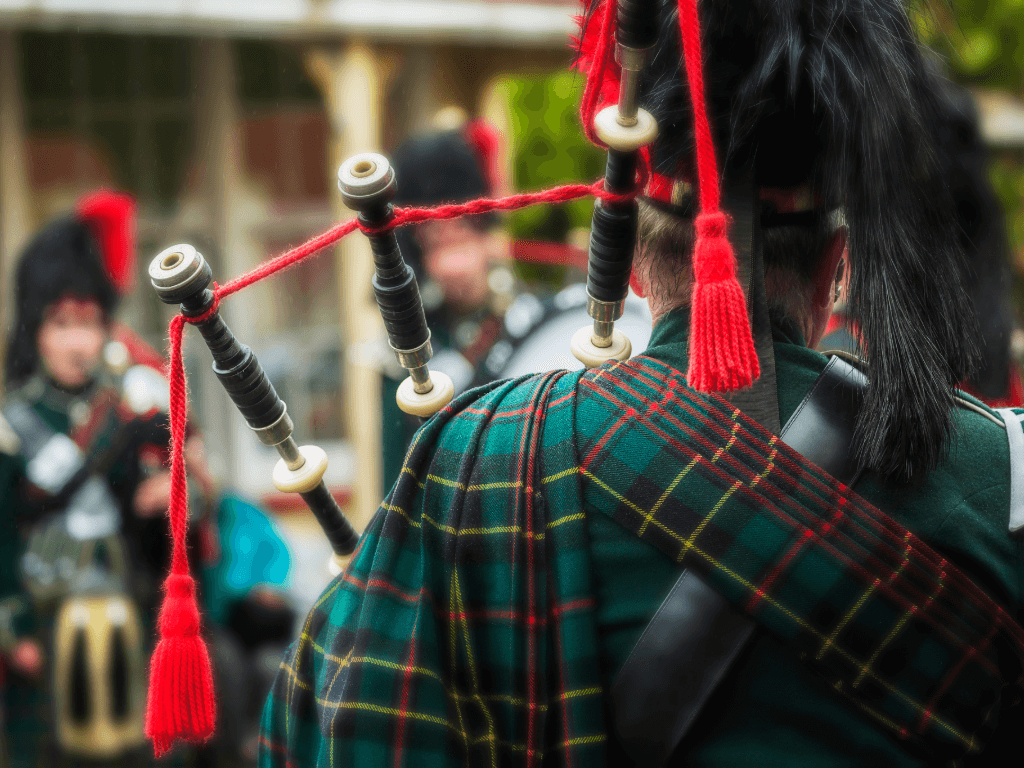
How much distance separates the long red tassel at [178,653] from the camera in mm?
1108

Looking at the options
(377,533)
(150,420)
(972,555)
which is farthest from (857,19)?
(150,420)

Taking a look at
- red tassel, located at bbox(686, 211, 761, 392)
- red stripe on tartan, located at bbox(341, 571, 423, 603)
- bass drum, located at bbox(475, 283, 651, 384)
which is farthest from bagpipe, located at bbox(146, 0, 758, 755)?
bass drum, located at bbox(475, 283, 651, 384)

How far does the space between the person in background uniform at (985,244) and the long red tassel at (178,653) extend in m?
1.87

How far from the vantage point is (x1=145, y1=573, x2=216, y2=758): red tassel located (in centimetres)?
111

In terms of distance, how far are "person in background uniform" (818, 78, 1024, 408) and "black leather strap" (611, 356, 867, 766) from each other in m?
1.68

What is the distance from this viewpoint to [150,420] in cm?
303

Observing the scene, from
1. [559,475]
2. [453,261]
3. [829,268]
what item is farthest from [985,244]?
[559,475]

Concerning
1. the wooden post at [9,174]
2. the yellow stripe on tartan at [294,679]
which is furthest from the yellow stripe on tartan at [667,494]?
the wooden post at [9,174]

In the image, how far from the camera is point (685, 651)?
3.03ft

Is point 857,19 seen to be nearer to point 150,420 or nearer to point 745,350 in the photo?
point 745,350

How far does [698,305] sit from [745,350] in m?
0.06

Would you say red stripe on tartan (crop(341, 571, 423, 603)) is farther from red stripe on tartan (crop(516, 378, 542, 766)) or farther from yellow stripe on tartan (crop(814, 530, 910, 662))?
yellow stripe on tartan (crop(814, 530, 910, 662))

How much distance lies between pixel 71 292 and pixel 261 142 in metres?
2.91

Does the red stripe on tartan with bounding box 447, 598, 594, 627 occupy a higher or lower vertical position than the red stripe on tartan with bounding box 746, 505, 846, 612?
lower
